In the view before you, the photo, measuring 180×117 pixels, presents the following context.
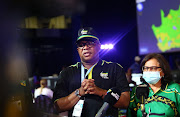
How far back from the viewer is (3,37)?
3.12 feet

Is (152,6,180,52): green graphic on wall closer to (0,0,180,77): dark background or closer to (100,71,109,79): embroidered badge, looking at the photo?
(0,0,180,77): dark background

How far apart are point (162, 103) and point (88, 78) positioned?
0.84m

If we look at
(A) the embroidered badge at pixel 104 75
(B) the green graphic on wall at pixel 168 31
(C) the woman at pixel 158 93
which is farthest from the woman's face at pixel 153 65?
(B) the green graphic on wall at pixel 168 31

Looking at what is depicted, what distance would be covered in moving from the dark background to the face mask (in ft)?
1.55

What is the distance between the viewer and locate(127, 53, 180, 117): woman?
218cm

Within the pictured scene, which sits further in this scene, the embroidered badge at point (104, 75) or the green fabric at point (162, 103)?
the green fabric at point (162, 103)

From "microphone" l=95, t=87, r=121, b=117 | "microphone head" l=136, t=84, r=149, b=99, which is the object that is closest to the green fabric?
"microphone head" l=136, t=84, r=149, b=99

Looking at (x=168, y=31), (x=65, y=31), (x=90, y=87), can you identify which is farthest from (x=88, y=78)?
(x=65, y=31)

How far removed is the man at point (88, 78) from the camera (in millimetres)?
1879

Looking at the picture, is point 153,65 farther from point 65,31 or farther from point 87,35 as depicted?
point 65,31

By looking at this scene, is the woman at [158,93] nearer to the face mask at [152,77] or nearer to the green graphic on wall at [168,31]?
the face mask at [152,77]

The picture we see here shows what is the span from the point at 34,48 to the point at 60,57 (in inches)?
66.2

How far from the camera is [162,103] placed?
221cm

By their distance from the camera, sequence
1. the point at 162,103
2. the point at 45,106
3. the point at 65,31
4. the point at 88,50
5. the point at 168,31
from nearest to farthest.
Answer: the point at 45,106, the point at 88,50, the point at 162,103, the point at 168,31, the point at 65,31
